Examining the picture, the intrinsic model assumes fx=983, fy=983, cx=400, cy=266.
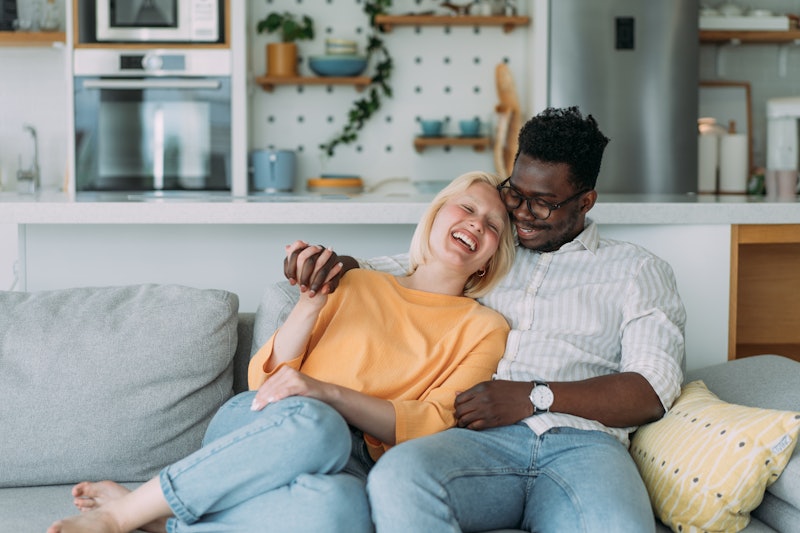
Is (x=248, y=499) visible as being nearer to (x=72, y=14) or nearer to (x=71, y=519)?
(x=71, y=519)

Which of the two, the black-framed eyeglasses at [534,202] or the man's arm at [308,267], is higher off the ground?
the black-framed eyeglasses at [534,202]

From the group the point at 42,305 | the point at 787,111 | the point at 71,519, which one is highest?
the point at 787,111

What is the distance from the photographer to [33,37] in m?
4.61

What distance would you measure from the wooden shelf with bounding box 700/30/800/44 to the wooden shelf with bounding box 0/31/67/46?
10.1 feet

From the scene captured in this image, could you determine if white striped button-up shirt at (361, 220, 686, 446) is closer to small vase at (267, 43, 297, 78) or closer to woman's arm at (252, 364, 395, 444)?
woman's arm at (252, 364, 395, 444)

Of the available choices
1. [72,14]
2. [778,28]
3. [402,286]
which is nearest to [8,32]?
[72,14]

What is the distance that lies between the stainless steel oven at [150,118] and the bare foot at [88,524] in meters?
2.99

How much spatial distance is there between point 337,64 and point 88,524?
3.41m

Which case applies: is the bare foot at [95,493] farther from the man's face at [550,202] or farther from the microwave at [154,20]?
the microwave at [154,20]

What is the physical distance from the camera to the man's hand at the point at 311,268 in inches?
69.8

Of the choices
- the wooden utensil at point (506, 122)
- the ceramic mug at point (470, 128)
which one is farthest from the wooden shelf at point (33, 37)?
the wooden utensil at point (506, 122)

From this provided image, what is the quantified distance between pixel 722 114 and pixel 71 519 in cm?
428

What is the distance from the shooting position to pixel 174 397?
2.00 m

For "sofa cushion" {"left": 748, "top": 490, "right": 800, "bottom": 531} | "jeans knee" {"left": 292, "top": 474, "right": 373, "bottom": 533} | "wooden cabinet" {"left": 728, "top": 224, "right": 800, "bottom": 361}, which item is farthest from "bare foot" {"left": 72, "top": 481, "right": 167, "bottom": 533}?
"wooden cabinet" {"left": 728, "top": 224, "right": 800, "bottom": 361}
